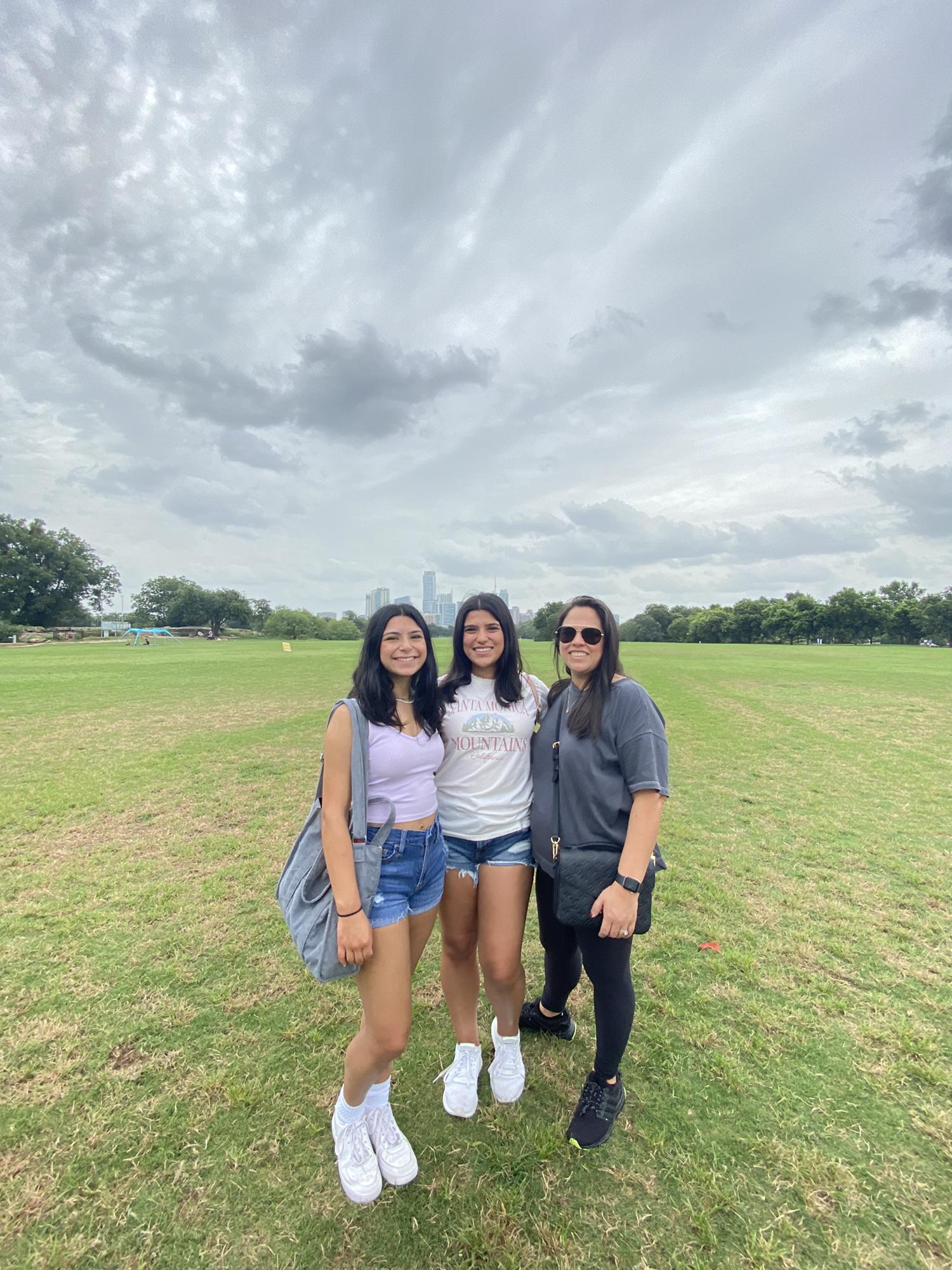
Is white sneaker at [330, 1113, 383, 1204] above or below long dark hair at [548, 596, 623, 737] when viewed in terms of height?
below

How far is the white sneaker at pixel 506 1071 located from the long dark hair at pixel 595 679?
1671 millimetres

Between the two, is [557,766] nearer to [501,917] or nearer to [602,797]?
[602,797]

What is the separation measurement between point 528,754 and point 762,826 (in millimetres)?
5272

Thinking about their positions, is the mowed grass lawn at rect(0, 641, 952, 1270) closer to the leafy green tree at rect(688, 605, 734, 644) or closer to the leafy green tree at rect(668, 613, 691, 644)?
the leafy green tree at rect(688, 605, 734, 644)

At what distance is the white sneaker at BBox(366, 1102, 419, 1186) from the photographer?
2.30m

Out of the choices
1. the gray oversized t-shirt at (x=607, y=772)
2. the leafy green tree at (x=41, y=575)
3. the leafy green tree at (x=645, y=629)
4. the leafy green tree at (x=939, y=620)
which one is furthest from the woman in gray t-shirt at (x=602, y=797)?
the leafy green tree at (x=645, y=629)

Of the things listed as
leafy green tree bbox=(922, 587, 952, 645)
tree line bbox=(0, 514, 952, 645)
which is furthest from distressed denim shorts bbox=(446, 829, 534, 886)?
leafy green tree bbox=(922, 587, 952, 645)

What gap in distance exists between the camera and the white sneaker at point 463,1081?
2590 mm

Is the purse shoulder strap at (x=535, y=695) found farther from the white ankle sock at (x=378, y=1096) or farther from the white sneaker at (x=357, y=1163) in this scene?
the white sneaker at (x=357, y=1163)

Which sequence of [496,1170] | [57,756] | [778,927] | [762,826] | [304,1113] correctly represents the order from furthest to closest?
[57,756] → [762,826] → [778,927] → [304,1113] → [496,1170]

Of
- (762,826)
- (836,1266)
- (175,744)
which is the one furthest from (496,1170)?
(175,744)

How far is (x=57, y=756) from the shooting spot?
30.2 ft

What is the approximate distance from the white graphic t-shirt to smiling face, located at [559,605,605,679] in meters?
0.36

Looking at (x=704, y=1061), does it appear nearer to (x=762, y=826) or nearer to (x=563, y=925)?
(x=563, y=925)
